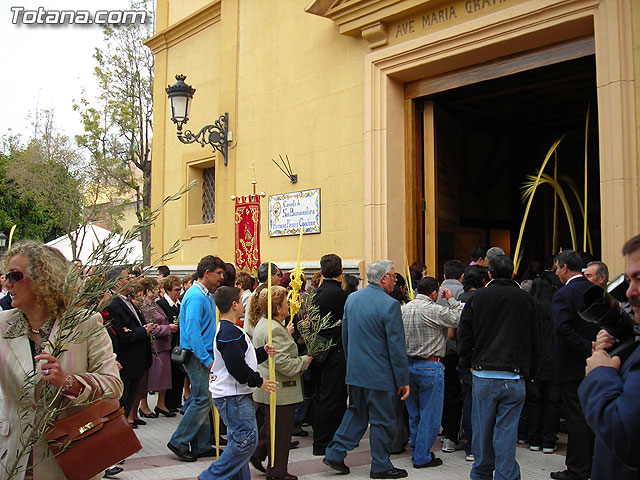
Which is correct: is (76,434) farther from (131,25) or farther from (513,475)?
(131,25)

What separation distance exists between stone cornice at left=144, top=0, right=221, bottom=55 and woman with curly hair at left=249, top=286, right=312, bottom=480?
9.92 metres

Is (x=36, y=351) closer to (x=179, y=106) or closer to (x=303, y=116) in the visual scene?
(x=303, y=116)

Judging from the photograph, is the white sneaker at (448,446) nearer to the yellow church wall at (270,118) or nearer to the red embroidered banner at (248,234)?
the yellow church wall at (270,118)

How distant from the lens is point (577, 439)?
5836 millimetres

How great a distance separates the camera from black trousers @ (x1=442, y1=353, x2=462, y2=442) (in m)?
7.16

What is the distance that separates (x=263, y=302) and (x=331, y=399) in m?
1.60

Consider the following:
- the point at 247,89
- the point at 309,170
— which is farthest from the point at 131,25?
the point at 309,170

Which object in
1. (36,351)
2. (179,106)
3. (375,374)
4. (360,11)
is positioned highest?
(360,11)

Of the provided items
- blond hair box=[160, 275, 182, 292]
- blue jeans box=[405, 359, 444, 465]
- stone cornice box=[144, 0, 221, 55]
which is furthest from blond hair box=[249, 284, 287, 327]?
stone cornice box=[144, 0, 221, 55]

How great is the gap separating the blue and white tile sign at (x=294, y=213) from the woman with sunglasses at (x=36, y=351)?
26.8ft

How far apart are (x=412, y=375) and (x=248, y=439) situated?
2.21 m

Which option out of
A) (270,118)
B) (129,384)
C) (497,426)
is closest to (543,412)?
(497,426)

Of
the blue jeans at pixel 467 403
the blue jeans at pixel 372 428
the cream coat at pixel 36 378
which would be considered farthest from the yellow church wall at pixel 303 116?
the cream coat at pixel 36 378

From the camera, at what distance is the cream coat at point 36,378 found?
2.87 m
